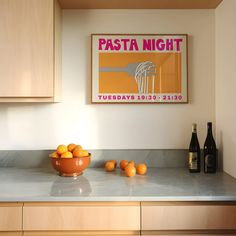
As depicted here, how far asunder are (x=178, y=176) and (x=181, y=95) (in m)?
0.59

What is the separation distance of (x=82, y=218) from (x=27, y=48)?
3.48ft

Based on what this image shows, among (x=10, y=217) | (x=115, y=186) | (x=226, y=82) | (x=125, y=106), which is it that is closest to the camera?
(x=10, y=217)

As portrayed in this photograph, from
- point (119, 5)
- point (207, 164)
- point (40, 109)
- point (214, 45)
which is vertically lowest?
point (207, 164)

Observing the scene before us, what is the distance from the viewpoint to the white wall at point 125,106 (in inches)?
81.7

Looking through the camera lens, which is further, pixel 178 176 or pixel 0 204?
pixel 178 176

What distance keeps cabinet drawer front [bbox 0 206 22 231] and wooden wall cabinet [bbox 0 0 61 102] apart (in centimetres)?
70

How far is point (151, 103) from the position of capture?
2064mm

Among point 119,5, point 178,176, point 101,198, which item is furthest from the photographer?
point 119,5

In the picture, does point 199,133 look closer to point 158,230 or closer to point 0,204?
point 158,230

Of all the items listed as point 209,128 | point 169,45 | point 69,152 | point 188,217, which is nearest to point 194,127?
point 209,128

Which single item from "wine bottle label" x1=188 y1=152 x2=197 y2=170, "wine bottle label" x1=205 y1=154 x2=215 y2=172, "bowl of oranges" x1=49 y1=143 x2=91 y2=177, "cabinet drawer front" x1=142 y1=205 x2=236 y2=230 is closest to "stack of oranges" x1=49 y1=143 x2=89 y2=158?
"bowl of oranges" x1=49 y1=143 x2=91 y2=177

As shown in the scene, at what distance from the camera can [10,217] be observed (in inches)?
53.2

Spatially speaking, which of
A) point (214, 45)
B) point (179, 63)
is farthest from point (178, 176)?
point (214, 45)

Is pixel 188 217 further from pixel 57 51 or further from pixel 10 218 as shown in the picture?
pixel 57 51
